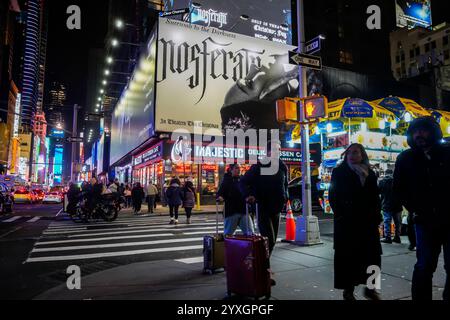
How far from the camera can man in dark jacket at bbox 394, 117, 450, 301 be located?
3299 mm

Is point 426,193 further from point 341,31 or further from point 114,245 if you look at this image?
point 341,31

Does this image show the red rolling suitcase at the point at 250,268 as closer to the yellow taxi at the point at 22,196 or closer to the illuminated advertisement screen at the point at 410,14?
the yellow taxi at the point at 22,196

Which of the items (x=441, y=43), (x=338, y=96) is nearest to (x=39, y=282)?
(x=338, y=96)

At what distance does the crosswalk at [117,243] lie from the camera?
24.9 feet

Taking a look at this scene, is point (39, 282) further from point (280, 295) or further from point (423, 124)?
point (423, 124)

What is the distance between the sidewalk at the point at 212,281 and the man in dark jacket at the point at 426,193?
1.15 meters

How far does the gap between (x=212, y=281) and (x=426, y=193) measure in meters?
3.21

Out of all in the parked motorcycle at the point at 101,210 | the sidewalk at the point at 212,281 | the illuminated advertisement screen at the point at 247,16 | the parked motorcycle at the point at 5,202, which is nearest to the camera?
the sidewalk at the point at 212,281

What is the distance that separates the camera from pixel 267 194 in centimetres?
540

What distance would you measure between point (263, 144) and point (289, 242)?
65.9 ft

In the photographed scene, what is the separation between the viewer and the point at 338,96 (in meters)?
32.1

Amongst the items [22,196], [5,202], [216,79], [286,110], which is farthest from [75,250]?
[22,196]

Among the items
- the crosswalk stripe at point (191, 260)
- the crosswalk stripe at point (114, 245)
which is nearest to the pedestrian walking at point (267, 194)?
the crosswalk stripe at point (191, 260)

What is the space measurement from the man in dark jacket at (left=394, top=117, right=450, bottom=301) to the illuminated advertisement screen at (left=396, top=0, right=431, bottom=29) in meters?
45.8
